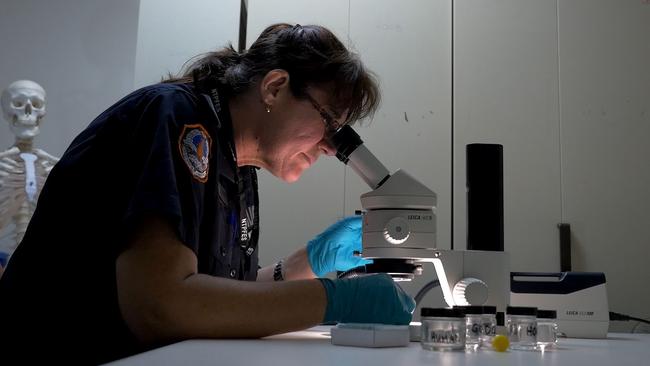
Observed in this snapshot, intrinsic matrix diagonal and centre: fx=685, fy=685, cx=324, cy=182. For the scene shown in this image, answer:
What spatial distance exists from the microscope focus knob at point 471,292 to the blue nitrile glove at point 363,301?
0.60ft

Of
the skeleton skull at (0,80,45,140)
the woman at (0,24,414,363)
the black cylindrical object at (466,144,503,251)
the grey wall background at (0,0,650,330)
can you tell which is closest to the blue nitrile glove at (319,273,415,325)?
the woman at (0,24,414,363)

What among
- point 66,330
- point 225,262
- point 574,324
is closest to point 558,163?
point 574,324

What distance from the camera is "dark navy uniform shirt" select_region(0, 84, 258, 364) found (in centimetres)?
125

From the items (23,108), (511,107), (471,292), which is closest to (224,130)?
(471,292)

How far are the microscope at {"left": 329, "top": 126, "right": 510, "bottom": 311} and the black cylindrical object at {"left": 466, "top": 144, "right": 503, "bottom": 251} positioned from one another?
135 millimetres

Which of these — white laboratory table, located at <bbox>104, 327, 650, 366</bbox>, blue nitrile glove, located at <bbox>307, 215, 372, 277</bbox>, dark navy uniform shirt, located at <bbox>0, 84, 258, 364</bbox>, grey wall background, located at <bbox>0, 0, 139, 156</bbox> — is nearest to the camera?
white laboratory table, located at <bbox>104, 327, 650, 366</bbox>

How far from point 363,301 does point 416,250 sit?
0.21 m

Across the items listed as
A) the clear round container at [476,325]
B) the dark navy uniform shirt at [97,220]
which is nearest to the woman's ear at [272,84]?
the dark navy uniform shirt at [97,220]

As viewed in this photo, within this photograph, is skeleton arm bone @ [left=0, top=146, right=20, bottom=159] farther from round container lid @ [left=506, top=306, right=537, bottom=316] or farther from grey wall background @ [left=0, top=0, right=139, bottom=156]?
round container lid @ [left=506, top=306, right=537, bottom=316]

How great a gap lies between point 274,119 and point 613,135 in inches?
65.4

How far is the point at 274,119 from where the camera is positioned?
166 cm

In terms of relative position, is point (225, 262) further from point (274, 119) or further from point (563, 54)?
point (563, 54)

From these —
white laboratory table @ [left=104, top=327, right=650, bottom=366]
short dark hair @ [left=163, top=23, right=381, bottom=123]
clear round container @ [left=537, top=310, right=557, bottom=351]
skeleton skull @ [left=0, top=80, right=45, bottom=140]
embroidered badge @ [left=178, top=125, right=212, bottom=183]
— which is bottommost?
white laboratory table @ [left=104, top=327, right=650, bottom=366]

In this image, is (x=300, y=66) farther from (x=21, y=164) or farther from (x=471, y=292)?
(x=21, y=164)
